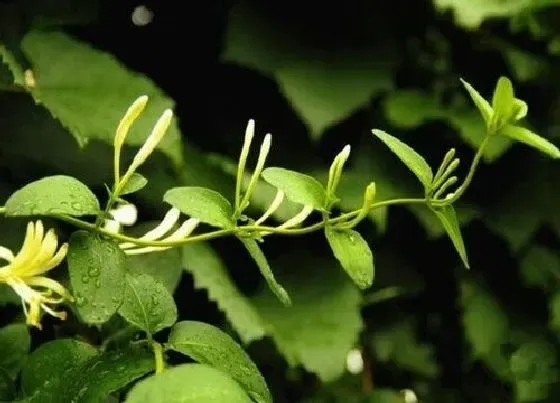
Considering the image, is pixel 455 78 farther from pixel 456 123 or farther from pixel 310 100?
pixel 310 100

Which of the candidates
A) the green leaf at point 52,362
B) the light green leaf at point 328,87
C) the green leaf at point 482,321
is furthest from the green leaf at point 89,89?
the green leaf at point 482,321

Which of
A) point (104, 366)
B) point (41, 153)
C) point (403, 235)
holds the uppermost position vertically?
point (104, 366)

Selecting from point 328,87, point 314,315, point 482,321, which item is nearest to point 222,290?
point 314,315

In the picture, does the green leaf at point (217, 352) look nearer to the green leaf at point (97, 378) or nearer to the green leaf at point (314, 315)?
the green leaf at point (97, 378)

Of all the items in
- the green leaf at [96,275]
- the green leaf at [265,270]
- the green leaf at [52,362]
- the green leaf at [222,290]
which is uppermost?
the green leaf at [96,275]

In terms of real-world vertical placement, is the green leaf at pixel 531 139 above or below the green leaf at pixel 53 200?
above

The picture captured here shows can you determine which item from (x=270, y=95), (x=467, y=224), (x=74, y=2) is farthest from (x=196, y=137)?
(x=467, y=224)

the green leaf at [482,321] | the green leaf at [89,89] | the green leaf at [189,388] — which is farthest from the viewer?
the green leaf at [482,321]
